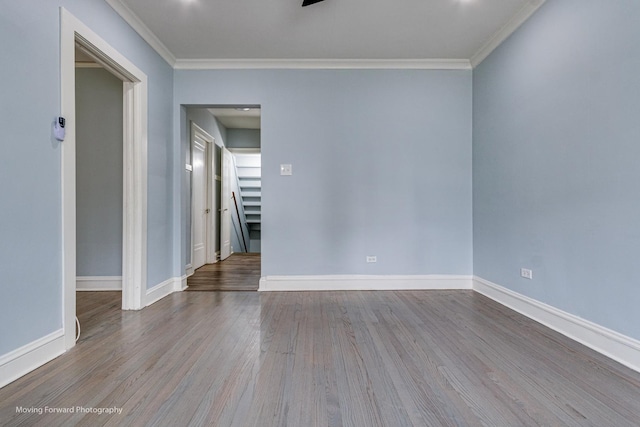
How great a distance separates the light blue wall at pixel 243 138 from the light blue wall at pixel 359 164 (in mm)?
2814

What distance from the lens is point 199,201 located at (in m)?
4.91

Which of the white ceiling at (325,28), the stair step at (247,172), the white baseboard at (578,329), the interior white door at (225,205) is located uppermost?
the white ceiling at (325,28)

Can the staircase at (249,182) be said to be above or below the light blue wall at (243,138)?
below

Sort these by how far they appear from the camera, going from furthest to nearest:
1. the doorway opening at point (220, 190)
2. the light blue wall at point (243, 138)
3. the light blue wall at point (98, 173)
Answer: the light blue wall at point (243, 138), the doorway opening at point (220, 190), the light blue wall at point (98, 173)

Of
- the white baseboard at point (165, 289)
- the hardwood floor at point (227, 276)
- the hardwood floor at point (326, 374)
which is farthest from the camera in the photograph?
the hardwood floor at point (227, 276)

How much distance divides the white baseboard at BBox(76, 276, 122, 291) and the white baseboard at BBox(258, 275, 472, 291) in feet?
5.49

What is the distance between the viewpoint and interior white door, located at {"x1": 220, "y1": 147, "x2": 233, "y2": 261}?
587cm

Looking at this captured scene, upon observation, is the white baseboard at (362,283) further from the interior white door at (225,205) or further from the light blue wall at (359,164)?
the interior white door at (225,205)

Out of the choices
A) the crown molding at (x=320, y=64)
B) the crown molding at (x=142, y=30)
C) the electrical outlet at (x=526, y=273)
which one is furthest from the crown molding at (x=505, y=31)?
the crown molding at (x=142, y=30)

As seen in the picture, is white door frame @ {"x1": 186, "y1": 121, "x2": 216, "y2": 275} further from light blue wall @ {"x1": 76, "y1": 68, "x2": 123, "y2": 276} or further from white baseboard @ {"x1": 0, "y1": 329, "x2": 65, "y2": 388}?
white baseboard @ {"x1": 0, "y1": 329, "x2": 65, "y2": 388}

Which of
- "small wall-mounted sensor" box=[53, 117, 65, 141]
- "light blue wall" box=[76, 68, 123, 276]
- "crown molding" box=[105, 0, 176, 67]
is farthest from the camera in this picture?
"light blue wall" box=[76, 68, 123, 276]

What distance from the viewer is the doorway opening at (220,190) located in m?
4.34

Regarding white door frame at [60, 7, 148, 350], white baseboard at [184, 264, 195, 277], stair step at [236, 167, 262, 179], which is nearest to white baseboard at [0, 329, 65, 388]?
white door frame at [60, 7, 148, 350]

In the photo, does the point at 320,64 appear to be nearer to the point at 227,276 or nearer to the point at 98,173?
the point at 98,173
